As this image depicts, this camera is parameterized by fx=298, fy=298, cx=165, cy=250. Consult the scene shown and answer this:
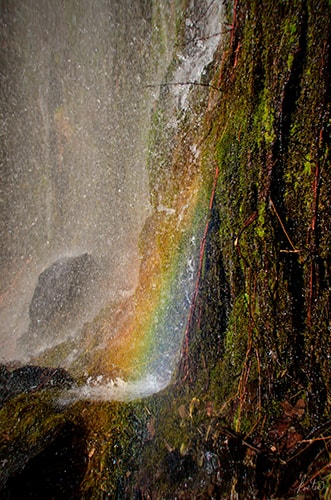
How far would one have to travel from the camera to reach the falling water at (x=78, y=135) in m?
2.39

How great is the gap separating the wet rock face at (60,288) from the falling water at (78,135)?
0.12m

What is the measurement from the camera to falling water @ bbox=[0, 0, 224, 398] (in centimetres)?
239

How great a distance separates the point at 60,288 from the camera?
13.0 ft

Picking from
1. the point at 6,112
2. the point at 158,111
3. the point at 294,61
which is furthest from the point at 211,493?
the point at 6,112

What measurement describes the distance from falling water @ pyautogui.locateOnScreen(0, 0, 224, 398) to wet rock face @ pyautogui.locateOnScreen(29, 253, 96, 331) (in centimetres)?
12

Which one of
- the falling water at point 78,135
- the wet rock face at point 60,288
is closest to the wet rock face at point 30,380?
the falling water at point 78,135

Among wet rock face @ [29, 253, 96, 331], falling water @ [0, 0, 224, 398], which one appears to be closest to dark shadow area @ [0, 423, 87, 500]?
falling water @ [0, 0, 224, 398]

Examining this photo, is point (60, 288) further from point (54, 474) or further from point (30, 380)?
point (54, 474)

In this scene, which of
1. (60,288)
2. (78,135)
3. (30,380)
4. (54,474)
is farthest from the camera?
(60,288)

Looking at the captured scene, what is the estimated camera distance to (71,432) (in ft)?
5.71

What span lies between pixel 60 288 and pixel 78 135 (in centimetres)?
195

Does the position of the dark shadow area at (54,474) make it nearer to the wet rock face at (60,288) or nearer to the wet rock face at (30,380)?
the wet rock face at (30,380)

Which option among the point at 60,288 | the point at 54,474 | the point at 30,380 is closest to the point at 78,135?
the point at 60,288

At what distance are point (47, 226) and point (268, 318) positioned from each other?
3.57 meters
